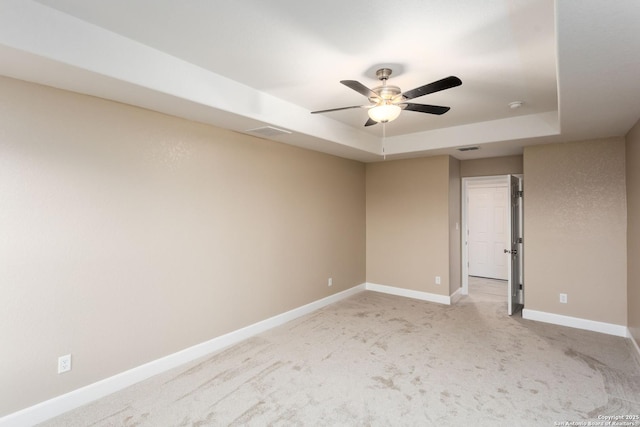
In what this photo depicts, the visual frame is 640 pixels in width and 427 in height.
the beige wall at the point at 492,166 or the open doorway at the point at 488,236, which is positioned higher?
the beige wall at the point at 492,166

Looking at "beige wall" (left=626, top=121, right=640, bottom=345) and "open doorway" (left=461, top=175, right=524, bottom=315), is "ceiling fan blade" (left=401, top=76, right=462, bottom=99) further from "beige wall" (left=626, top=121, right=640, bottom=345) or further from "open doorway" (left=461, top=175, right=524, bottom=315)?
"open doorway" (left=461, top=175, right=524, bottom=315)

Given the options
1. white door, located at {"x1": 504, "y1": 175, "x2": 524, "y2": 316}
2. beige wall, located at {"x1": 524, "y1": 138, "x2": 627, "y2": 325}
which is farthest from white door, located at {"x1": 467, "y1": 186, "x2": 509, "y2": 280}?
beige wall, located at {"x1": 524, "y1": 138, "x2": 627, "y2": 325}

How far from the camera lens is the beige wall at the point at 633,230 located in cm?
328

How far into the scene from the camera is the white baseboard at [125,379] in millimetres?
2264

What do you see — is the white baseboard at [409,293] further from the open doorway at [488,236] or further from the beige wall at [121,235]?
the beige wall at [121,235]

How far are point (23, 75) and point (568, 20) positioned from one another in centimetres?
315

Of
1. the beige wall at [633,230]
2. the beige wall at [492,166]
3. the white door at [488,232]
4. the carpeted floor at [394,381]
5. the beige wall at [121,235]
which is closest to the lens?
the beige wall at [121,235]

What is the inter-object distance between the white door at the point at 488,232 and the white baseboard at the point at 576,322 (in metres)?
2.59

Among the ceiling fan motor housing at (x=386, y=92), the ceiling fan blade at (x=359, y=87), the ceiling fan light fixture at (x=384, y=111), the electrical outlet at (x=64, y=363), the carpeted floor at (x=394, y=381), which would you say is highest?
the ceiling fan motor housing at (x=386, y=92)

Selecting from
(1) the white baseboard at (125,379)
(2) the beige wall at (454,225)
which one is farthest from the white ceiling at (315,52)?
(1) the white baseboard at (125,379)

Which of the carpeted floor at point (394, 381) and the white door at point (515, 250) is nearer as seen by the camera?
the carpeted floor at point (394, 381)

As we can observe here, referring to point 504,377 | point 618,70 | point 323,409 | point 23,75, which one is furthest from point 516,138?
point 23,75

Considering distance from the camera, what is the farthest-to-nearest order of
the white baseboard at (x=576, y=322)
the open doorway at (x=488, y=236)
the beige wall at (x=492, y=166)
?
the open doorway at (x=488, y=236), the beige wall at (x=492, y=166), the white baseboard at (x=576, y=322)

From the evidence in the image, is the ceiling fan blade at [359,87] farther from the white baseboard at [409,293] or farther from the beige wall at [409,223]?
the white baseboard at [409,293]
